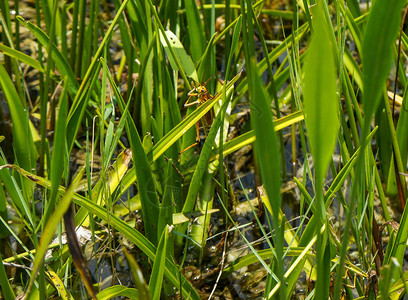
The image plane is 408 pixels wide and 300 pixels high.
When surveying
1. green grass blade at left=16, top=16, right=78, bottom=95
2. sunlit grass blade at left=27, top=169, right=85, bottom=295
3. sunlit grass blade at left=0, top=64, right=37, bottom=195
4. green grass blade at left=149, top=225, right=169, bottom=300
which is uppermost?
green grass blade at left=16, top=16, right=78, bottom=95

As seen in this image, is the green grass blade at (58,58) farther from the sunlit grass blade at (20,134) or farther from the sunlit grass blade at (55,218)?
the sunlit grass blade at (55,218)

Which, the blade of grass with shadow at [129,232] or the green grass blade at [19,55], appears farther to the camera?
the green grass blade at [19,55]

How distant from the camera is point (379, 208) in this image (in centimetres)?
132

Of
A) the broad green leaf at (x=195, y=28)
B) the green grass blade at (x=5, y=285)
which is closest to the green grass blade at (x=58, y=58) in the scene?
the broad green leaf at (x=195, y=28)

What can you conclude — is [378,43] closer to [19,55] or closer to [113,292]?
[113,292]

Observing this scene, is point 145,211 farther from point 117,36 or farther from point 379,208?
point 117,36

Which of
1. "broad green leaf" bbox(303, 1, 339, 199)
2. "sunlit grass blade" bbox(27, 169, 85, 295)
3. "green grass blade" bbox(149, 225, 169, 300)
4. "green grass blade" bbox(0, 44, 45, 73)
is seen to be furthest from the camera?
"green grass blade" bbox(0, 44, 45, 73)

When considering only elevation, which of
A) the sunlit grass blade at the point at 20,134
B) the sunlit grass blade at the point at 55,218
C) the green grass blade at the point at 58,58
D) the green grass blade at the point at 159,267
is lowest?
the green grass blade at the point at 159,267

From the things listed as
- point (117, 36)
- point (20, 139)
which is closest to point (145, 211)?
point (20, 139)

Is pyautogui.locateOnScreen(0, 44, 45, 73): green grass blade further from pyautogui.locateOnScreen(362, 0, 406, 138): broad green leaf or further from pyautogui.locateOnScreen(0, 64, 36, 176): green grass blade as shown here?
pyautogui.locateOnScreen(362, 0, 406, 138): broad green leaf

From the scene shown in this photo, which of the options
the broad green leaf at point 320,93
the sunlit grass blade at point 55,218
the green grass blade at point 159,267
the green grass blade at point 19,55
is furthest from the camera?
the green grass blade at point 19,55

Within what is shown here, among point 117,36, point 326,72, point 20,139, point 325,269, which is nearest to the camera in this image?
point 326,72

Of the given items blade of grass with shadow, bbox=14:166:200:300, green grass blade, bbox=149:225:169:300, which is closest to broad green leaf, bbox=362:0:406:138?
green grass blade, bbox=149:225:169:300

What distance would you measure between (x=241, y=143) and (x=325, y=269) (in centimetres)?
44
